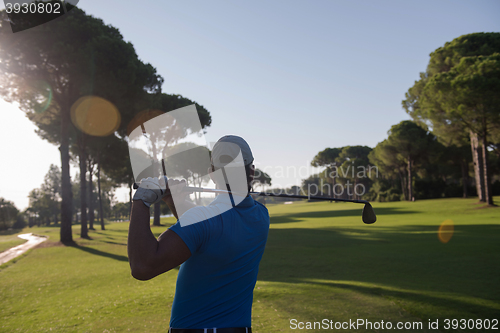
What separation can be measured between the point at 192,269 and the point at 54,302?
6.70 meters

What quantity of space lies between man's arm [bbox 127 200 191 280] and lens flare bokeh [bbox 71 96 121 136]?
72.8 feet

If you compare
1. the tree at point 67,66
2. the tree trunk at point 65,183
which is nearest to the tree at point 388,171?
the tree at point 67,66

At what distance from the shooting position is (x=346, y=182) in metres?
87.1

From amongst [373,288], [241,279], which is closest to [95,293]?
[373,288]

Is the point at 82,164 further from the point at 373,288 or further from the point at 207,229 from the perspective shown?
the point at 207,229

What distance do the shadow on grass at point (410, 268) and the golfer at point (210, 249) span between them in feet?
13.8

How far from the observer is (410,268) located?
7.86 metres

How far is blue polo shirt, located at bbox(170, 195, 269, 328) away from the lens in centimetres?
142

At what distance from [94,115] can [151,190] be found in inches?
949

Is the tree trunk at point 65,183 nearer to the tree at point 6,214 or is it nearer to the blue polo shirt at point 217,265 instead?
the blue polo shirt at point 217,265

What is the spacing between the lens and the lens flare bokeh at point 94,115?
20828 mm

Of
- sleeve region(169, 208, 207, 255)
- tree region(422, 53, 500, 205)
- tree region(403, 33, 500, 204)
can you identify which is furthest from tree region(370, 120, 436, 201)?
sleeve region(169, 208, 207, 255)

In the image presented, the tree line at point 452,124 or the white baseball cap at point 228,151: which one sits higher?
the tree line at point 452,124

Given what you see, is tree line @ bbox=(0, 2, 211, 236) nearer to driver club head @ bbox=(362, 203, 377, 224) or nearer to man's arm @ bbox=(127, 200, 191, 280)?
driver club head @ bbox=(362, 203, 377, 224)
